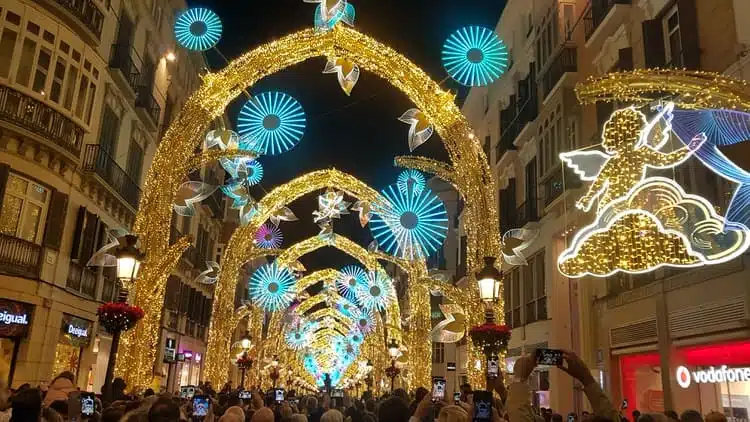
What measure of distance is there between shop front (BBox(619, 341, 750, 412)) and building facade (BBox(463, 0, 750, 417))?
1.8 inches

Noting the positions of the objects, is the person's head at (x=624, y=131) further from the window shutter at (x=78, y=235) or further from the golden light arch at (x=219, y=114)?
the window shutter at (x=78, y=235)

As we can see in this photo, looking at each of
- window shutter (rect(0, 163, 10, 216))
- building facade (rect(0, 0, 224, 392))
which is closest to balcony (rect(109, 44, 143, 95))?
building facade (rect(0, 0, 224, 392))

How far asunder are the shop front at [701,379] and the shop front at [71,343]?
1711 cm

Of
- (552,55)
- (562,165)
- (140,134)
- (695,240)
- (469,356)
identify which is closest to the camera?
(695,240)

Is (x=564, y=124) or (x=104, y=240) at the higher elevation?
(x=564, y=124)

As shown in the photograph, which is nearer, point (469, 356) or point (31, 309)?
point (469, 356)

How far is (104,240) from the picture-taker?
2353 centimetres

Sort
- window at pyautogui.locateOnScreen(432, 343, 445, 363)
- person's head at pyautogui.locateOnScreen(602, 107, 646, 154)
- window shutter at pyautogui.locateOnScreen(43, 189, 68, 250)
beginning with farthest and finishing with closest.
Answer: window at pyautogui.locateOnScreen(432, 343, 445, 363) < window shutter at pyautogui.locateOnScreen(43, 189, 68, 250) < person's head at pyautogui.locateOnScreen(602, 107, 646, 154)

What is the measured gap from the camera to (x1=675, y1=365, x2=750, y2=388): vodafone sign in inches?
478

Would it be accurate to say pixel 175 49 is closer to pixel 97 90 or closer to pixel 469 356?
pixel 97 90

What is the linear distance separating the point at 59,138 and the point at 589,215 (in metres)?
15.9

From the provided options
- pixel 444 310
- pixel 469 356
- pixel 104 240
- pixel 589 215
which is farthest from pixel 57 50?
pixel 589 215

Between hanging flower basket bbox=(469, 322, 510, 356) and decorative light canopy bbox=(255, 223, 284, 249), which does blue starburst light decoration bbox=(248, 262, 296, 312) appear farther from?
hanging flower basket bbox=(469, 322, 510, 356)

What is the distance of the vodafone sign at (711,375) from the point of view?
12139 millimetres
